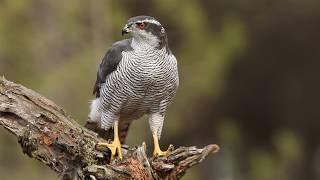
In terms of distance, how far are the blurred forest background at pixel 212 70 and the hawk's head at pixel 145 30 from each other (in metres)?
4.16

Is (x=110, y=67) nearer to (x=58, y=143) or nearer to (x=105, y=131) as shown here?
(x=105, y=131)

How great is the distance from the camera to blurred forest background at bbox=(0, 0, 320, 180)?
35.6 ft

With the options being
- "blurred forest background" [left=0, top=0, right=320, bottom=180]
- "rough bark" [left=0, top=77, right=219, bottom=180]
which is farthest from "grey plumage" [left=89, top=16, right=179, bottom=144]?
"blurred forest background" [left=0, top=0, right=320, bottom=180]

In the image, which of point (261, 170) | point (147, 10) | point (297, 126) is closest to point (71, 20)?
point (147, 10)

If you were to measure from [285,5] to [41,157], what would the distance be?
28.3 ft

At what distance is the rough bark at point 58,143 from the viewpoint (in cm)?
577

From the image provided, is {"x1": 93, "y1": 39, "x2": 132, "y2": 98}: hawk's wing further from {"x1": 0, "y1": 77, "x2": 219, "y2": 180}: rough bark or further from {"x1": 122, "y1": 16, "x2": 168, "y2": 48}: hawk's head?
{"x1": 0, "y1": 77, "x2": 219, "y2": 180}: rough bark

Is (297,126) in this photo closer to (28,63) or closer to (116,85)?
(28,63)

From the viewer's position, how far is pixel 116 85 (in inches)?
246

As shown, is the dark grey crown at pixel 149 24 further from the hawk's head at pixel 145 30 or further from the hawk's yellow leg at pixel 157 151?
the hawk's yellow leg at pixel 157 151

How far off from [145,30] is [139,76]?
34cm

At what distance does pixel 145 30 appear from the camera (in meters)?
6.05

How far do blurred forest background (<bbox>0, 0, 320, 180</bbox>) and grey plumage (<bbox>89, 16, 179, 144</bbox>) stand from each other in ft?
12.3

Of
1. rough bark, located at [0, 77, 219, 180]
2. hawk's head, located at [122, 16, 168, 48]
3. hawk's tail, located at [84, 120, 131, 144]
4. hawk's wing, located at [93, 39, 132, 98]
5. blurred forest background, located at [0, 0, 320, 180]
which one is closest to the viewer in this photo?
rough bark, located at [0, 77, 219, 180]
